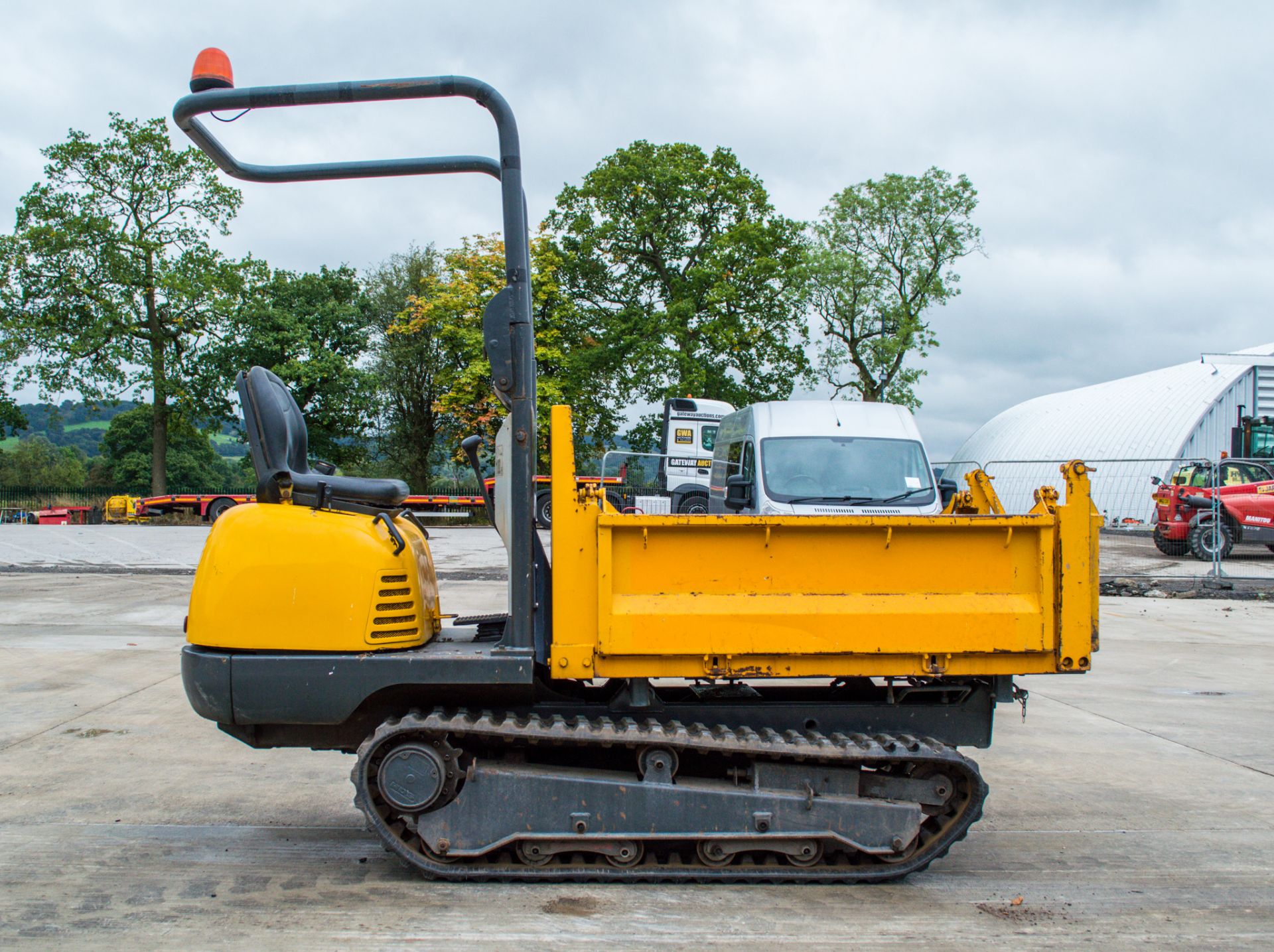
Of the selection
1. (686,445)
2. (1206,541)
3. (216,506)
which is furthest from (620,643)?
(216,506)

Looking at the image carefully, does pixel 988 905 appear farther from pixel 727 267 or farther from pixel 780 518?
pixel 727 267

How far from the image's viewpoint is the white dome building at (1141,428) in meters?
30.7

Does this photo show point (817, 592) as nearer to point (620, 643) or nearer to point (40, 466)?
point (620, 643)

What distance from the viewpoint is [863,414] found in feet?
31.9

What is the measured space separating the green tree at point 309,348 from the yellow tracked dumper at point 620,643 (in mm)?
33489

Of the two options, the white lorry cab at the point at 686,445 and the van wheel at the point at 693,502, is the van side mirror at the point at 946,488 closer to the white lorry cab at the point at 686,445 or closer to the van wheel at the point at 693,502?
the van wheel at the point at 693,502

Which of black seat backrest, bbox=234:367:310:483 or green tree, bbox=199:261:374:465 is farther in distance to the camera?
green tree, bbox=199:261:374:465

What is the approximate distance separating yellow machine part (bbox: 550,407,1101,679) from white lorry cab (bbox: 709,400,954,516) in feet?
15.9

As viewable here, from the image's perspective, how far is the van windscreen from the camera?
8938 mm

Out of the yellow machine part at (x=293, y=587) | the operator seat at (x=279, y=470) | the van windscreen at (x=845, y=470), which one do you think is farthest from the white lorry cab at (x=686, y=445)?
the yellow machine part at (x=293, y=587)

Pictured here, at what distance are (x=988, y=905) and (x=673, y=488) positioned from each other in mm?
21141

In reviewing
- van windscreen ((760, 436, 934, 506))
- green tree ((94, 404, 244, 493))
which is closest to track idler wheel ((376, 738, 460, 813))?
van windscreen ((760, 436, 934, 506))

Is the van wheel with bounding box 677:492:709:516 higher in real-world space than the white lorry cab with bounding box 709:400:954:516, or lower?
lower

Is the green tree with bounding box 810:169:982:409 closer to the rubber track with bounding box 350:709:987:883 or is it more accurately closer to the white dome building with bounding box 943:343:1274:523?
the white dome building with bounding box 943:343:1274:523
